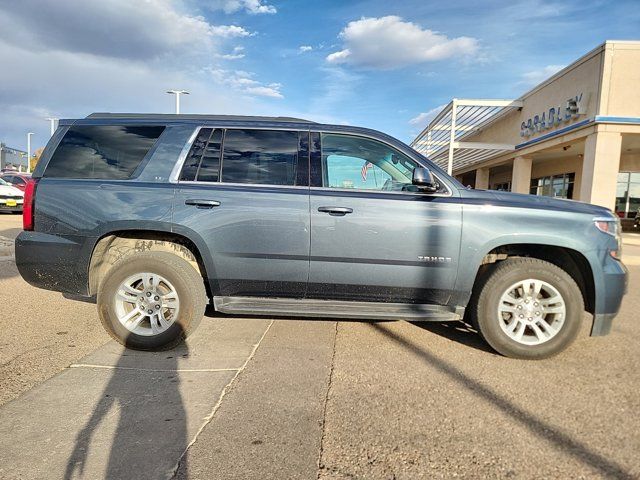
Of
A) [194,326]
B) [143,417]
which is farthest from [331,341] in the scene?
[143,417]

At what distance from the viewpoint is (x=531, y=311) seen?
12.5ft

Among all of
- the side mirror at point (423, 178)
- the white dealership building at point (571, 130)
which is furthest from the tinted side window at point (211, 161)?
the white dealership building at point (571, 130)

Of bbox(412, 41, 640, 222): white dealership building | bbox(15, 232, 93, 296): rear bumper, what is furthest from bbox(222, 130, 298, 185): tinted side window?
bbox(412, 41, 640, 222): white dealership building

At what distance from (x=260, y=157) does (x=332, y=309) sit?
1541mm

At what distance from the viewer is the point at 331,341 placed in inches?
166

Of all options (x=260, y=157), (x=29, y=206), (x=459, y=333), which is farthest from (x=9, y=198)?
(x=459, y=333)

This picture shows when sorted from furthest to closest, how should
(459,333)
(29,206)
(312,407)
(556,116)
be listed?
(556,116) < (459,333) < (29,206) < (312,407)

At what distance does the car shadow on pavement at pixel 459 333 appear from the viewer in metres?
4.20

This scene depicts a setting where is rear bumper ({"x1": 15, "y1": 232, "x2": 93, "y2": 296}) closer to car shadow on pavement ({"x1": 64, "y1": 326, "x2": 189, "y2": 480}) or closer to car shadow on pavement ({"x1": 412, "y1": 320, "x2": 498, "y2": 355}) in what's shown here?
car shadow on pavement ({"x1": 64, "y1": 326, "x2": 189, "y2": 480})

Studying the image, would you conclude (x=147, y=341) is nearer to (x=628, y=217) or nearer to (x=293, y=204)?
(x=293, y=204)

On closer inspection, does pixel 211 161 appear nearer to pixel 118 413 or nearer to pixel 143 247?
pixel 143 247

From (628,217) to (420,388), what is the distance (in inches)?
906

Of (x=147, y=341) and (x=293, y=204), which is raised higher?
(x=293, y=204)

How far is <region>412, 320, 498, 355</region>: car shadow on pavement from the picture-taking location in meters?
4.20
